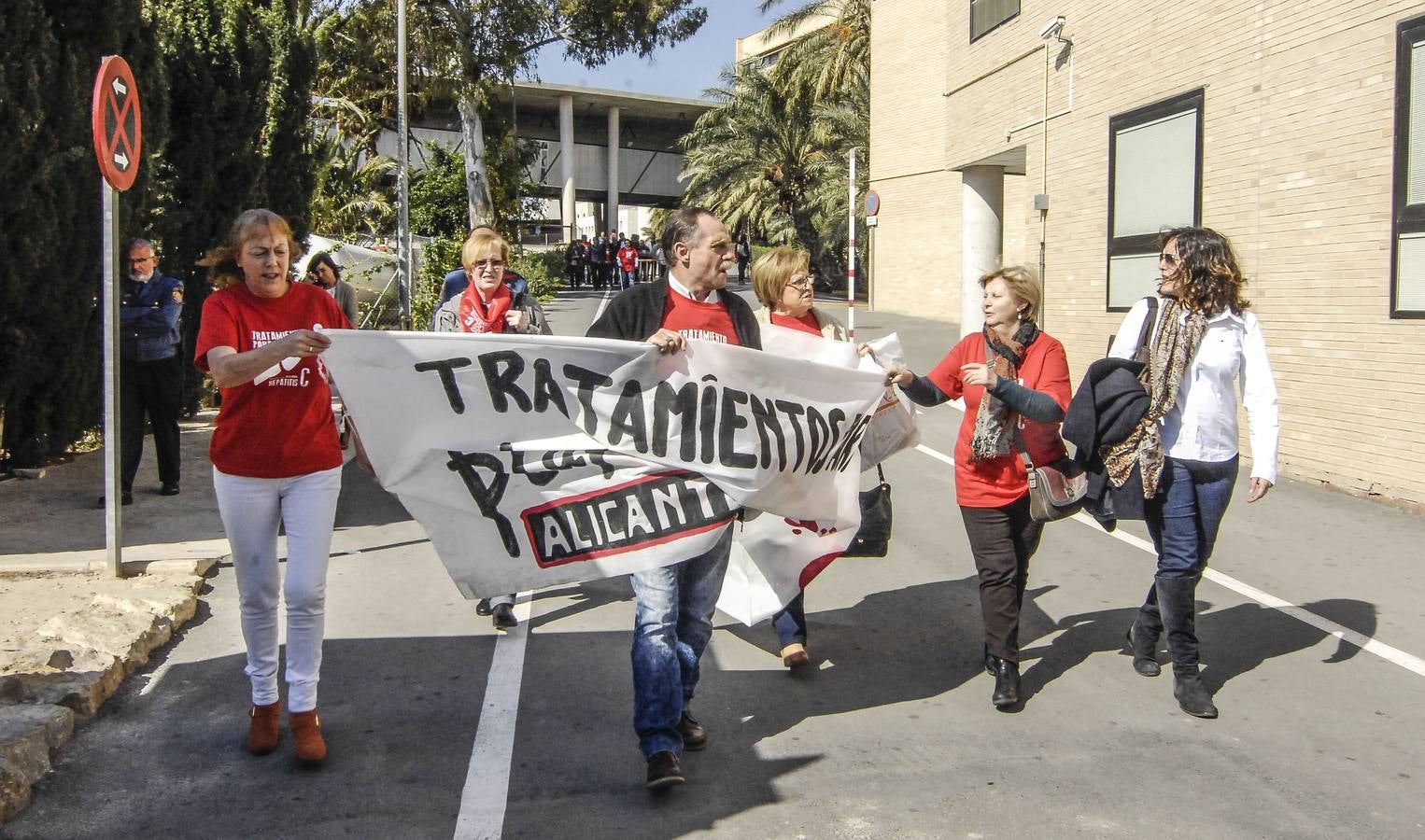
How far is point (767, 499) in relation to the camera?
4.80m

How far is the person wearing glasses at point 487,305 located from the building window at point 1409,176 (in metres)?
6.73

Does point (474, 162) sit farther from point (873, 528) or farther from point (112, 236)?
point (873, 528)

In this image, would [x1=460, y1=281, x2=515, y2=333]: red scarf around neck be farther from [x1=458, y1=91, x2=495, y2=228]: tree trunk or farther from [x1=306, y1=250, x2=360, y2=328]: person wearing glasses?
[x1=458, y1=91, x2=495, y2=228]: tree trunk

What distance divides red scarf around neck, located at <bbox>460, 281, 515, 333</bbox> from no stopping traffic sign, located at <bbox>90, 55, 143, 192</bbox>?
6.45ft

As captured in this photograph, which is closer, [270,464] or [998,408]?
[270,464]

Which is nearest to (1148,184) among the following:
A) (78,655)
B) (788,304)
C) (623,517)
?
(788,304)

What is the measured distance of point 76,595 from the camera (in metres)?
6.46

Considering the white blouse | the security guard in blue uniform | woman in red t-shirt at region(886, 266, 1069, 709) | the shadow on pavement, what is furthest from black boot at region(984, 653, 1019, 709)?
the security guard in blue uniform

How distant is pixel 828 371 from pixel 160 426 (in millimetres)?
6267

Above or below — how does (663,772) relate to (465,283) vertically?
below

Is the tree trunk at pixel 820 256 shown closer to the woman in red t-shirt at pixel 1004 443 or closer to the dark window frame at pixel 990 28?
the dark window frame at pixel 990 28

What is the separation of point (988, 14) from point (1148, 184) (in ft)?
22.1

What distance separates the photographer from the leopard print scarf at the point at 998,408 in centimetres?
510

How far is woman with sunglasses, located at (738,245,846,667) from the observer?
5.62m
